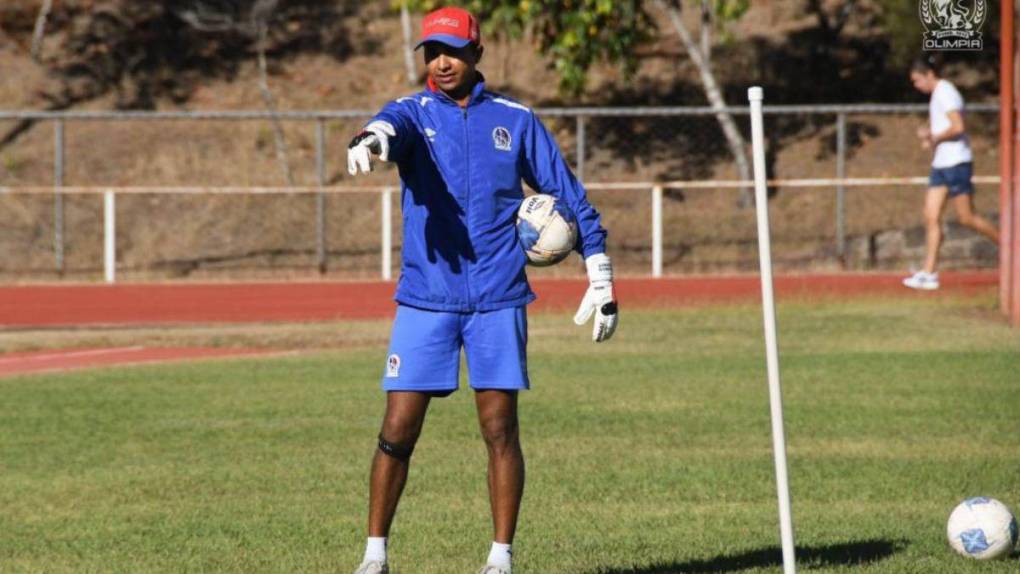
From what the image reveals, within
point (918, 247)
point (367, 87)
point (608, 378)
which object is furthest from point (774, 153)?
point (608, 378)

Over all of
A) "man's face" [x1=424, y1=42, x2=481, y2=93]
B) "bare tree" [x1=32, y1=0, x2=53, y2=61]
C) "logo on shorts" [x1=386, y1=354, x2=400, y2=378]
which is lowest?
"logo on shorts" [x1=386, y1=354, x2=400, y2=378]

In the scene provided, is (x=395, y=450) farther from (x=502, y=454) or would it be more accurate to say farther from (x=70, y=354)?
(x=70, y=354)

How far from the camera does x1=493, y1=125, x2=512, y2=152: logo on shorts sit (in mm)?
6820

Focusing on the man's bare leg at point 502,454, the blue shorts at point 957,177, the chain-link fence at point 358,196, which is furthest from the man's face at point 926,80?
the man's bare leg at point 502,454

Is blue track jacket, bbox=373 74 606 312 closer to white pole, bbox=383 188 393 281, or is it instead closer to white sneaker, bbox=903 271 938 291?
white sneaker, bbox=903 271 938 291

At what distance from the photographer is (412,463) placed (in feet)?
33.6

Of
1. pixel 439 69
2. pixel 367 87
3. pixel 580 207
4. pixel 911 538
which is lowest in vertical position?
pixel 911 538

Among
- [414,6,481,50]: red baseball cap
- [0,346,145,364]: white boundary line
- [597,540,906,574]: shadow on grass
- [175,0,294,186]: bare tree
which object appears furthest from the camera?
[175,0,294,186]: bare tree

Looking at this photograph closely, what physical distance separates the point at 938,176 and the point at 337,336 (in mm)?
6083

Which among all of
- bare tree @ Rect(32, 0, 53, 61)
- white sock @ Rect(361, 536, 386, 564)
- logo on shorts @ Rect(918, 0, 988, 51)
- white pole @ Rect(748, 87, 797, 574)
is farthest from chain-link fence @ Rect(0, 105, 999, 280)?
white pole @ Rect(748, 87, 797, 574)

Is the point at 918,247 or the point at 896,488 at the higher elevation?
the point at 918,247

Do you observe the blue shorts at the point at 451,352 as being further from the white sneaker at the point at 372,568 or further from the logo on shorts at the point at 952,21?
the logo on shorts at the point at 952,21

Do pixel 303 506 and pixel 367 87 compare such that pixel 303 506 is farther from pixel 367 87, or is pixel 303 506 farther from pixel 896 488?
pixel 367 87

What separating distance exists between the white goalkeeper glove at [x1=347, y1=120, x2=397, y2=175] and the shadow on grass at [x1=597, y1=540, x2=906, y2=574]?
1.92m
